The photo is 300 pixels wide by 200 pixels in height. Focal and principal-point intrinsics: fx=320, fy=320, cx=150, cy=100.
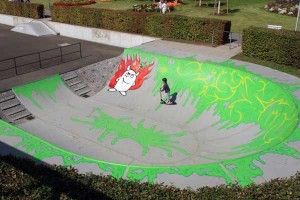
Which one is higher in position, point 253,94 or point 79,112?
point 253,94

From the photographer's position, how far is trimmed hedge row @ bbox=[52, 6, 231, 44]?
77.4 feet

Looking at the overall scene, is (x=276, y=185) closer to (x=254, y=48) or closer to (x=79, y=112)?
(x=79, y=112)

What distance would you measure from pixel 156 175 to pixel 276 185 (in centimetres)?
381

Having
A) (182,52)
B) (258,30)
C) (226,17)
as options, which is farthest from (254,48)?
(226,17)

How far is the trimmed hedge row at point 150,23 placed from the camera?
23.6m

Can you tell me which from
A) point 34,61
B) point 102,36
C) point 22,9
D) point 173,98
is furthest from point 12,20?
point 173,98

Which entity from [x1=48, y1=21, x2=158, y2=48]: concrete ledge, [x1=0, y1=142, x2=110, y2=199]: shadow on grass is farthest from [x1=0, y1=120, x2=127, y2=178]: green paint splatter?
[x1=48, y1=21, x2=158, y2=48]: concrete ledge

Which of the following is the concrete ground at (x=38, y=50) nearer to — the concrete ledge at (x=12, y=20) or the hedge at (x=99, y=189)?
the concrete ledge at (x=12, y=20)

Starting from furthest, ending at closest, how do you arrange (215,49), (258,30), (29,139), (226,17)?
(226,17)
(215,49)
(258,30)
(29,139)

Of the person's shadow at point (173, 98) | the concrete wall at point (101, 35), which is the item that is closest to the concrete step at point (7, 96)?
the person's shadow at point (173, 98)

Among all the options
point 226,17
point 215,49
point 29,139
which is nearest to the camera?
point 29,139

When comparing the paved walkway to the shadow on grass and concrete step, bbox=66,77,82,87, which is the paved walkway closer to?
concrete step, bbox=66,77,82,87

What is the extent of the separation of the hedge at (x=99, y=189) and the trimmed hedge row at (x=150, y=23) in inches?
704

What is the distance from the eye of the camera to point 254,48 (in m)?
20.4
